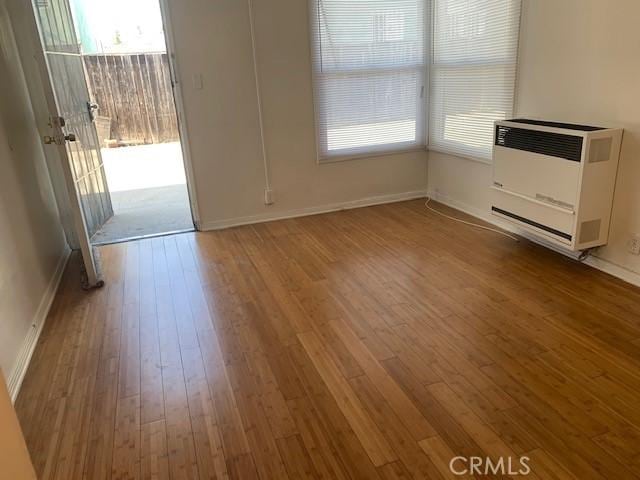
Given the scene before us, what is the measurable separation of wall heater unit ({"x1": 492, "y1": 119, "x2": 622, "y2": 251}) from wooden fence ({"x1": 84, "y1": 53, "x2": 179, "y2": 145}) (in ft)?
20.0

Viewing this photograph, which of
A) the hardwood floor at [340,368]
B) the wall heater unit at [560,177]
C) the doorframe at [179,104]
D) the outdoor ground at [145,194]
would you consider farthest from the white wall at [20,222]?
the wall heater unit at [560,177]

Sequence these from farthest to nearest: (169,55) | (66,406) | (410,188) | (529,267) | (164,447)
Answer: (410,188) → (169,55) → (529,267) → (66,406) → (164,447)

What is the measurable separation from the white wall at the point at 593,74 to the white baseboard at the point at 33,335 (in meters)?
3.25

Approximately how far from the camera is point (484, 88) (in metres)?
3.71

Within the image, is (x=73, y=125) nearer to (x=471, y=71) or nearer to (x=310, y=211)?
(x=310, y=211)

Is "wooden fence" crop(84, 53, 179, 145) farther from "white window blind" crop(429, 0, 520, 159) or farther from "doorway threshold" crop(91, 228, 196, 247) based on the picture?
"white window blind" crop(429, 0, 520, 159)

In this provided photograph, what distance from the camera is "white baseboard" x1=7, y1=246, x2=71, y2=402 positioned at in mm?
2107

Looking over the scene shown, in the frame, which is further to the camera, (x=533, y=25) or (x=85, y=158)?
(x=85, y=158)

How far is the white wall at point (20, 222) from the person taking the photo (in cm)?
229

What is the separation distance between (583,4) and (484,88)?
3.11ft

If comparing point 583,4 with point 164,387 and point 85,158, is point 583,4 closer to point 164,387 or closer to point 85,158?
point 164,387

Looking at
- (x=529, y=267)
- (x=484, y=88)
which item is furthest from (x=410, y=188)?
Result: (x=529, y=267)

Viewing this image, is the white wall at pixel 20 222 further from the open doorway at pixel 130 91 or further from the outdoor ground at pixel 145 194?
the open doorway at pixel 130 91

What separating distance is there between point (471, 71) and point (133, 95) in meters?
6.42
